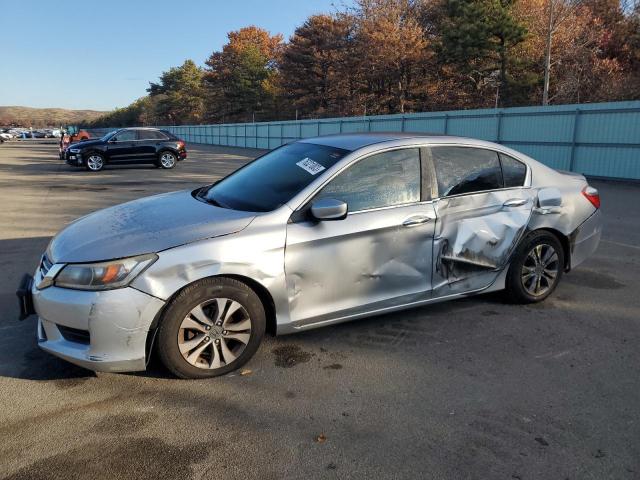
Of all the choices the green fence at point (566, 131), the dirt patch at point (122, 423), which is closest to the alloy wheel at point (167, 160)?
the green fence at point (566, 131)

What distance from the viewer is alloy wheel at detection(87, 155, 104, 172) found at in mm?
19134

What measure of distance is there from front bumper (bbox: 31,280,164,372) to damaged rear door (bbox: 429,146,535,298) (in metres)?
2.21

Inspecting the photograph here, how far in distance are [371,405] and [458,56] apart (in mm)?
35825

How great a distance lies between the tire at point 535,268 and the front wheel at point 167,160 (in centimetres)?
1800

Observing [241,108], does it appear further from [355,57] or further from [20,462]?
[20,462]

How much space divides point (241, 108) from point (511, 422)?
6933cm

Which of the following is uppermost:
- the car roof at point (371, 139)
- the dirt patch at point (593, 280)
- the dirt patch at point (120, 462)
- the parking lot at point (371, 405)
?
the car roof at point (371, 139)

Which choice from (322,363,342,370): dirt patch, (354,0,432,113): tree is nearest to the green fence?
(322,363,342,370): dirt patch

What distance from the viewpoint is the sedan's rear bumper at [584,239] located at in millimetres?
4816

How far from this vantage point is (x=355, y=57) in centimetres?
4356

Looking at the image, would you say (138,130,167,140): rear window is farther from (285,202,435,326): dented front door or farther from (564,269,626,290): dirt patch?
(285,202,435,326): dented front door

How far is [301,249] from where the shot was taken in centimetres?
344

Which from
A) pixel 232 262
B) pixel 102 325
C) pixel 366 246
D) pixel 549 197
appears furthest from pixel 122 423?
pixel 549 197

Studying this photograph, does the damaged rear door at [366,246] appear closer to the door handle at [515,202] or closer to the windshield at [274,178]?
the windshield at [274,178]
